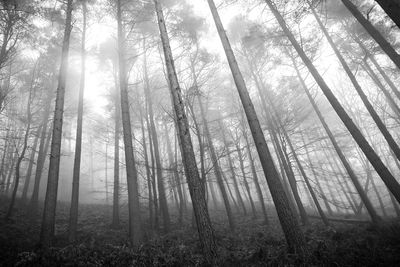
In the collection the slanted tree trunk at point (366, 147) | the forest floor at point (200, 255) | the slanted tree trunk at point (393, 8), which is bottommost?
the forest floor at point (200, 255)

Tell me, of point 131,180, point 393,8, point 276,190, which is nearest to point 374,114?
point 393,8

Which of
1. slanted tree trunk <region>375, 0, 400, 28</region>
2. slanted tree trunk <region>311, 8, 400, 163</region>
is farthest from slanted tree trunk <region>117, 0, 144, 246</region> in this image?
slanted tree trunk <region>311, 8, 400, 163</region>

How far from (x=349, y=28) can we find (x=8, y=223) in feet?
66.2

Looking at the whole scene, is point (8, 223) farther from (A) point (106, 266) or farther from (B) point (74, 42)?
(B) point (74, 42)

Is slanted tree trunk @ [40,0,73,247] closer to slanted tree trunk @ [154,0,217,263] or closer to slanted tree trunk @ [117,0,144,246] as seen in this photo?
slanted tree trunk @ [117,0,144,246]

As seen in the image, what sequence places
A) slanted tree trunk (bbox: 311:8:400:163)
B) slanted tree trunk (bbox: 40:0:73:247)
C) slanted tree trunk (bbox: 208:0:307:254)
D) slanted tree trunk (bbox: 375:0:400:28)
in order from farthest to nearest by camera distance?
slanted tree trunk (bbox: 311:8:400:163) → slanted tree trunk (bbox: 40:0:73:247) → slanted tree trunk (bbox: 208:0:307:254) → slanted tree trunk (bbox: 375:0:400:28)

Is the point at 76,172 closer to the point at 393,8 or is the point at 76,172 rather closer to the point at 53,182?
the point at 53,182

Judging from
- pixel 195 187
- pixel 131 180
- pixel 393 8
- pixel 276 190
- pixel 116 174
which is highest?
pixel 116 174

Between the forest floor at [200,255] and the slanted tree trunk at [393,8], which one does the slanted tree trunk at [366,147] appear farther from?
the slanted tree trunk at [393,8]

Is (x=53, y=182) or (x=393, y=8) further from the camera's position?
(x=53, y=182)

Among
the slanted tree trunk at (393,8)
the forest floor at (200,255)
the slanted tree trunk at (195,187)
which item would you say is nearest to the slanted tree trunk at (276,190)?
the forest floor at (200,255)

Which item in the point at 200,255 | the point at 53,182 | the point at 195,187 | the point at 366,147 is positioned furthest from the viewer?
the point at 53,182

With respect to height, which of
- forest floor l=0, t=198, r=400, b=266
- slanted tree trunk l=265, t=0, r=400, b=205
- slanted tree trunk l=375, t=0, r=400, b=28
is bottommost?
forest floor l=0, t=198, r=400, b=266

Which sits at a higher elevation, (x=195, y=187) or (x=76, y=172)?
(x=76, y=172)
